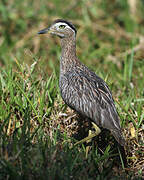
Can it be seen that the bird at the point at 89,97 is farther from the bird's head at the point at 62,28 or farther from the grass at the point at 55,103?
the bird's head at the point at 62,28

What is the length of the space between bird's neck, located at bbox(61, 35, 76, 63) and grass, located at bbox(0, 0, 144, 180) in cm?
31

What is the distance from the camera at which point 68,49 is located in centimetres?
462

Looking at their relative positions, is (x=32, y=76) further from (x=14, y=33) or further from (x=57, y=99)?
(x=14, y=33)

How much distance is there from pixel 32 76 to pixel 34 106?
0.55 metres

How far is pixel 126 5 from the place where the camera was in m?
8.53

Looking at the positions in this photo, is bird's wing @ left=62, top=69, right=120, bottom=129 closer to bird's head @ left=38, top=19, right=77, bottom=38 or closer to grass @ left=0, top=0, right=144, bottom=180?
grass @ left=0, top=0, right=144, bottom=180

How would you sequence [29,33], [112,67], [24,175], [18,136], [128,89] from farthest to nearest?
1. [29,33]
2. [112,67]
3. [128,89]
4. [18,136]
5. [24,175]

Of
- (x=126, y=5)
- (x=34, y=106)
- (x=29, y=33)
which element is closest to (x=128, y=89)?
(x=34, y=106)

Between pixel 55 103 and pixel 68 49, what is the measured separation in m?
0.71

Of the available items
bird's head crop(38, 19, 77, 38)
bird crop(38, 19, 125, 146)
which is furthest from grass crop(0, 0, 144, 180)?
bird's head crop(38, 19, 77, 38)

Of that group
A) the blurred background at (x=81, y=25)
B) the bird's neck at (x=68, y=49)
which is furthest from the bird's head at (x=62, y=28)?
the blurred background at (x=81, y=25)

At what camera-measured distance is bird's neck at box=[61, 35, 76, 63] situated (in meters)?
4.59

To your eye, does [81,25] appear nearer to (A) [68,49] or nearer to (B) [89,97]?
(A) [68,49]

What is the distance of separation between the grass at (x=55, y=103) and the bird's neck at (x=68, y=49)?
31cm
